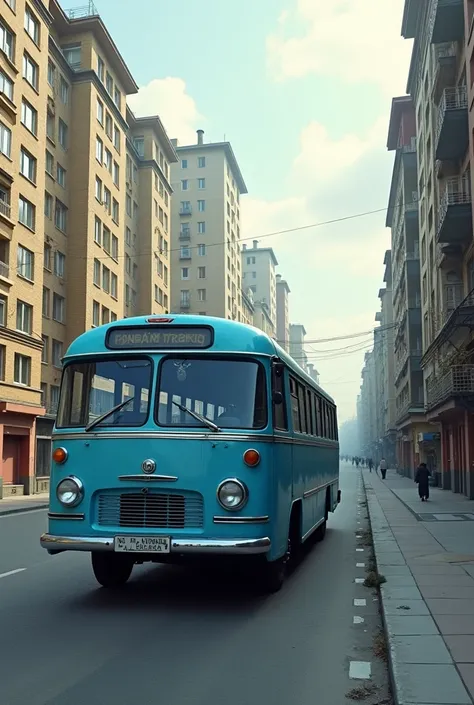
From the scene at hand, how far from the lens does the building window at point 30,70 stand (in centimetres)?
3841

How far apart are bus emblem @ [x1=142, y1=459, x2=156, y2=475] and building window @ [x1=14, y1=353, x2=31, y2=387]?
97.4 ft

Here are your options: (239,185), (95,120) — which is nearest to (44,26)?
(95,120)

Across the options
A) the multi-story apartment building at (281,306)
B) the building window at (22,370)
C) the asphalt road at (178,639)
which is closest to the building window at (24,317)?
the building window at (22,370)

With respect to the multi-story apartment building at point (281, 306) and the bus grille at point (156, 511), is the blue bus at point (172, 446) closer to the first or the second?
the bus grille at point (156, 511)

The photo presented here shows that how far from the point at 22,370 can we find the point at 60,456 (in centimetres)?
2982

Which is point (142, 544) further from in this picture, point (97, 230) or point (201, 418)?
point (97, 230)

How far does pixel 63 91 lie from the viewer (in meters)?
47.5

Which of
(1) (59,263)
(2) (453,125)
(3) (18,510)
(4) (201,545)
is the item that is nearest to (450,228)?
(2) (453,125)

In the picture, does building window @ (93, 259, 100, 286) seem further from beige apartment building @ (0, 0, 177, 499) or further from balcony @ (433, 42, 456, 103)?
balcony @ (433, 42, 456, 103)

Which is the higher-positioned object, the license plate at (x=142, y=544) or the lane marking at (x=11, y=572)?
the license plate at (x=142, y=544)

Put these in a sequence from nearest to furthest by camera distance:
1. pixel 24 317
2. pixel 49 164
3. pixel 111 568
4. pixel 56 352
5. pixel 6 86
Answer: pixel 111 568 < pixel 6 86 < pixel 24 317 < pixel 56 352 < pixel 49 164

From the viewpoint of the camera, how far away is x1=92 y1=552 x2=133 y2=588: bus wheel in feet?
29.8

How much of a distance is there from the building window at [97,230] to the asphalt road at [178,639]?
1561 inches

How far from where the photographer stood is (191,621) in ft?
24.9
